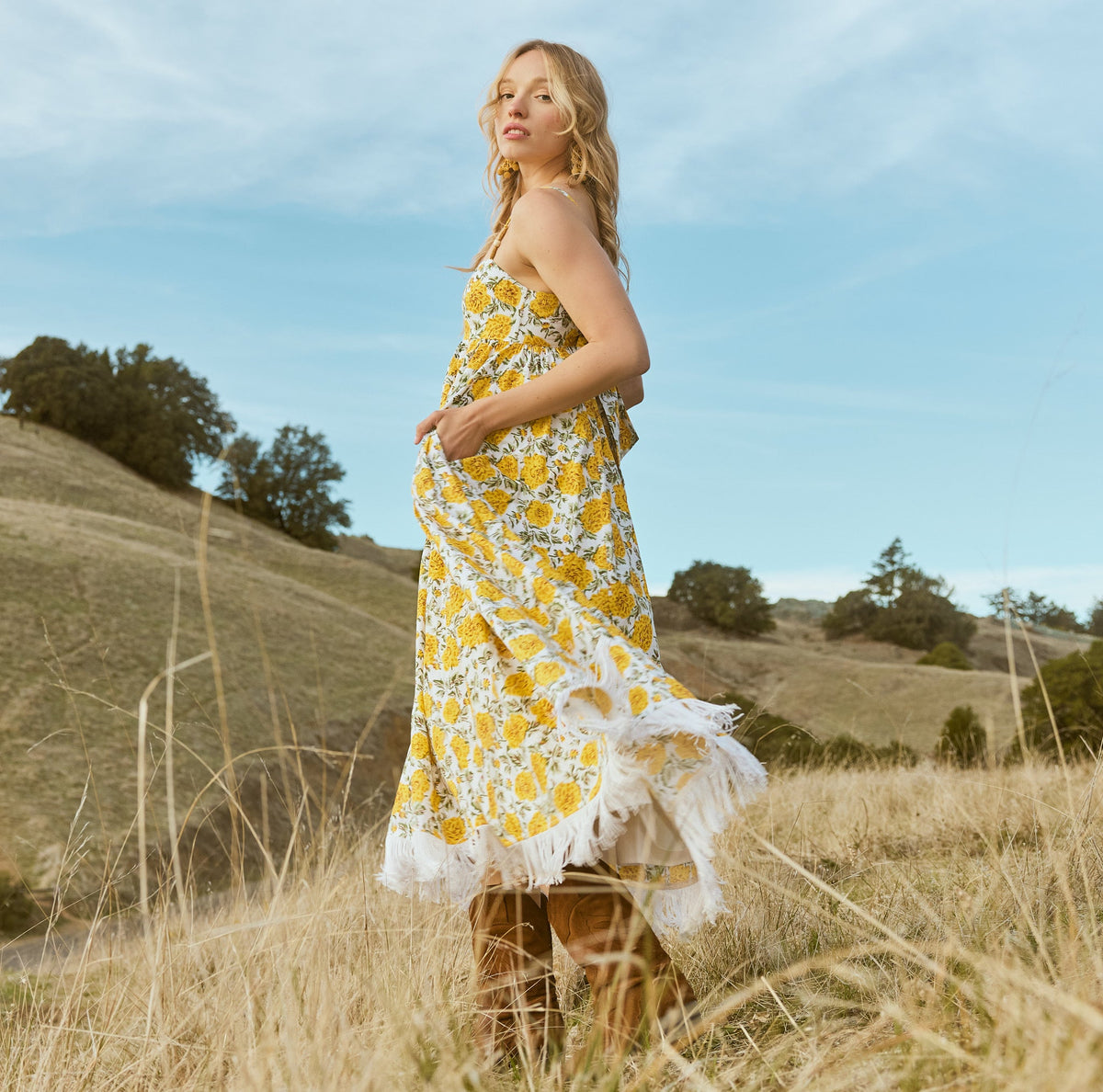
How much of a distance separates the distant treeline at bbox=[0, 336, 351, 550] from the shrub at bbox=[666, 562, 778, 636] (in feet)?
57.5

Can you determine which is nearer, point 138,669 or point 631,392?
point 631,392

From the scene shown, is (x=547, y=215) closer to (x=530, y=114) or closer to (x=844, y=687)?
(x=530, y=114)

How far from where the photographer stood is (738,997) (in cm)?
130

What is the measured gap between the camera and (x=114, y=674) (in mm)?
14711

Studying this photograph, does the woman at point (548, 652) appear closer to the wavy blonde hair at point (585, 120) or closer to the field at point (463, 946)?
the wavy blonde hair at point (585, 120)

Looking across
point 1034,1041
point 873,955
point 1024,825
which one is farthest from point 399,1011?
point 1024,825

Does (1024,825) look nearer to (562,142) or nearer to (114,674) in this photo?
(562,142)

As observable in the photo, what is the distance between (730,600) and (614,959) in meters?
45.7

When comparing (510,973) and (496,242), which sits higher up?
(496,242)

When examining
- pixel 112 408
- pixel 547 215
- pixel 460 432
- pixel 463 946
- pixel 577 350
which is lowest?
pixel 463 946

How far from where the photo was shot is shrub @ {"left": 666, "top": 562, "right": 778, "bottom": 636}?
46.1 metres

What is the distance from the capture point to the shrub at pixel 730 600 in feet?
151

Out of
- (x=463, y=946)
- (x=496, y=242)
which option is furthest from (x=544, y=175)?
(x=463, y=946)

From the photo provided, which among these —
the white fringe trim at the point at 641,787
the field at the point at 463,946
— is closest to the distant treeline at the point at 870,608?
the field at the point at 463,946
